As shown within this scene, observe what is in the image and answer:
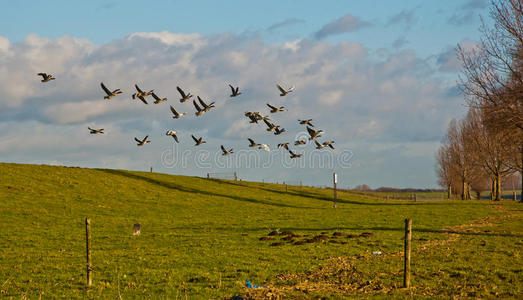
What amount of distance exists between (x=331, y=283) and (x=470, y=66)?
29.8 metres

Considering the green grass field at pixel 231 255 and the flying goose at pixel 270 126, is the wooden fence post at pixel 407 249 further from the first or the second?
the flying goose at pixel 270 126

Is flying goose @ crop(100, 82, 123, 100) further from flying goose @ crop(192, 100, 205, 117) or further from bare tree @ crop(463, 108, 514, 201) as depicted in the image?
bare tree @ crop(463, 108, 514, 201)

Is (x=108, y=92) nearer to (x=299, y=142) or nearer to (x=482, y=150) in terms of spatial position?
(x=299, y=142)

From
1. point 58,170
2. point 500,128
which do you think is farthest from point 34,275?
point 58,170

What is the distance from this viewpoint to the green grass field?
1723 centimetres

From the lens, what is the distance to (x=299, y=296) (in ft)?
49.6

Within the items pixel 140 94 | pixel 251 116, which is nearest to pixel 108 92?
pixel 140 94

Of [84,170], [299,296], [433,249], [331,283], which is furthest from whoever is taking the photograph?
[84,170]

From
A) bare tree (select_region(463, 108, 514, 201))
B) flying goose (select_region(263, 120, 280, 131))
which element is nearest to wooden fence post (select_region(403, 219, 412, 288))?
flying goose (select_region(263, 120, 280, 131))

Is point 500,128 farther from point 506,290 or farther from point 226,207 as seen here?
point 226,207

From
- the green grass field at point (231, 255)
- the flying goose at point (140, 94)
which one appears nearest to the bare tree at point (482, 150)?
the green grass field at point (231, 255)

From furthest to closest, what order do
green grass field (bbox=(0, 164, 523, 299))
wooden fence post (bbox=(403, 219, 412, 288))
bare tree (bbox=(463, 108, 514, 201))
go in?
1. bare tree (bbox=(463, 108, 514, 201))
2. green grass field (bbox=(0, 164, 523, 299))
3. wooden fence post (bbox=(403, 219, 412, 288))

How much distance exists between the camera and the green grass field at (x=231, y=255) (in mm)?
17234

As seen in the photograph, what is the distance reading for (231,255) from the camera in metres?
25.3
